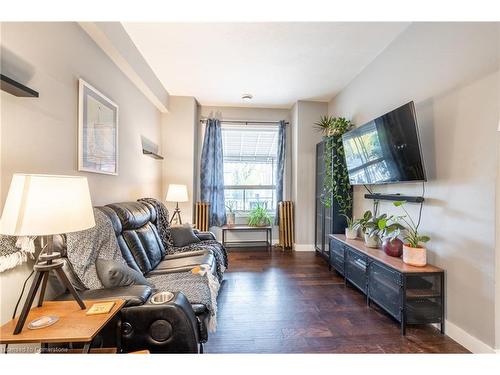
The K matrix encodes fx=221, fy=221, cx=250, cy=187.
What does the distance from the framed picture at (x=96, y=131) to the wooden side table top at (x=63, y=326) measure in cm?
110

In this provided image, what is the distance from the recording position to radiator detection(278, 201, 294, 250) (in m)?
4.33

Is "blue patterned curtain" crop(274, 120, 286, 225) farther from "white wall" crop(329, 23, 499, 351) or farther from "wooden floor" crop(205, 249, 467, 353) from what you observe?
A: "white wall" crop(329, 23, 499, 351)

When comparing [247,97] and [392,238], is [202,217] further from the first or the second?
[392,238]

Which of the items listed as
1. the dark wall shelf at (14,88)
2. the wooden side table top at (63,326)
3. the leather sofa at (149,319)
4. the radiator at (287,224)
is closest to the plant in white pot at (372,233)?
the radiator at (287,224)

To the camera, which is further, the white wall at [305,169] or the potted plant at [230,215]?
the potted plant at [230,215]

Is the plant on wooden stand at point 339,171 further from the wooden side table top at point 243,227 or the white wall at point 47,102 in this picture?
the white wall at point 47,102

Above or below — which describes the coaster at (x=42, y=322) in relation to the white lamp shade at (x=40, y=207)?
below

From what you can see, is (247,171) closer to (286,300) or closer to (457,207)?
(286,300)

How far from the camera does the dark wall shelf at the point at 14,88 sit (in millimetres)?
1056

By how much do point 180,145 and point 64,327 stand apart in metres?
3.46

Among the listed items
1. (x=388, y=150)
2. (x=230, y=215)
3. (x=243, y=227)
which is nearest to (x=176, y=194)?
(x=230, y=215)

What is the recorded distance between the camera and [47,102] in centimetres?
145

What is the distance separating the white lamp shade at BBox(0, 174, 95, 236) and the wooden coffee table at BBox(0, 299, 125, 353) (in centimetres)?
42
